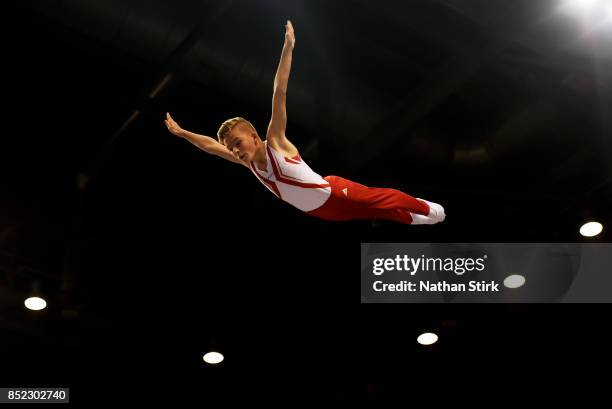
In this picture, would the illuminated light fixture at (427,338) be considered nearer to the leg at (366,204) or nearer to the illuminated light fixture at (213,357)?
the illuminated light fixture at (213,357)

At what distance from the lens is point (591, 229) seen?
7312 mm

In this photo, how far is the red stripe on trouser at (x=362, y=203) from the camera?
14.5ft

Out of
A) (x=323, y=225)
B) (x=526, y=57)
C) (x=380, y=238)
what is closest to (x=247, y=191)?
(x=323, y=225)

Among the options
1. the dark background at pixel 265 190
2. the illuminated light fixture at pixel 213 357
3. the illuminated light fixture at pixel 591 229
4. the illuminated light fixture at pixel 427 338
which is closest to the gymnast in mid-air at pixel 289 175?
the dark background at pixel 265 190

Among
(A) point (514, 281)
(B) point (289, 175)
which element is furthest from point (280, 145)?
(A) point (514, 281)

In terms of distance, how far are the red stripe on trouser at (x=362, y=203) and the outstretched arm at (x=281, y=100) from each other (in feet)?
1.14

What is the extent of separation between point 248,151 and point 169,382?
5.68 meters

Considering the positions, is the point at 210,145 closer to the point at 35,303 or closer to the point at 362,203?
the point at 362,203

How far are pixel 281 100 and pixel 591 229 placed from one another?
170 inches

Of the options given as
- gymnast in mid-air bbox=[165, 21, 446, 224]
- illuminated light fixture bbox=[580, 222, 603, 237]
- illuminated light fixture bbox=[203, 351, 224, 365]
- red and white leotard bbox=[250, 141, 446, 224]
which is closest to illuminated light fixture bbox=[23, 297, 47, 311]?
illuminated light fixture bbox=[203, 351, 224, 365]

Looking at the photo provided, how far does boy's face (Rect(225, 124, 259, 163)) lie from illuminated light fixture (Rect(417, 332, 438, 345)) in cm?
482

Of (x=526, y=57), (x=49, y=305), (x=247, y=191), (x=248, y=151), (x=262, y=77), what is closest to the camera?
(x=248, y=151)

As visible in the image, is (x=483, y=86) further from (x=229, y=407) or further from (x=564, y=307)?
(x=229, y=407)

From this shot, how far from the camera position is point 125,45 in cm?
618
